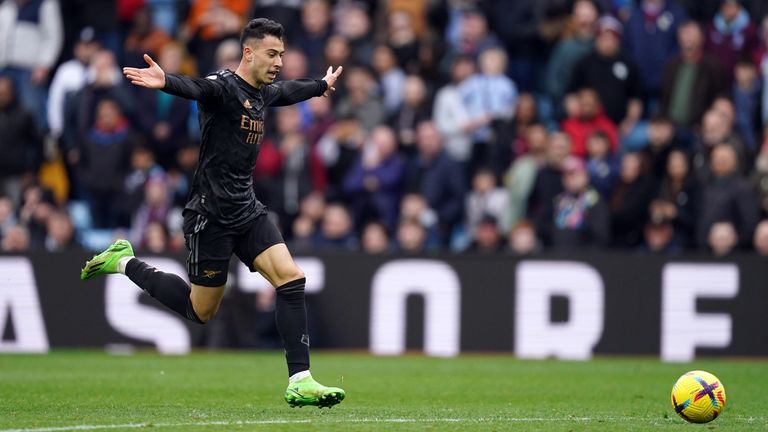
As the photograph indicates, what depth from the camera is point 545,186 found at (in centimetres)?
1717

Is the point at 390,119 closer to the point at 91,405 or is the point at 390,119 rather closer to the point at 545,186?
the point at 545,186

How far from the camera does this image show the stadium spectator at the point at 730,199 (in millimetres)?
15852

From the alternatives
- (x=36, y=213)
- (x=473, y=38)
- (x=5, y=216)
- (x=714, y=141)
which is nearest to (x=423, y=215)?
(x=473, y=38)

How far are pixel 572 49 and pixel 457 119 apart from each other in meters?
1.80

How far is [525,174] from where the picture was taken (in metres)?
17.3

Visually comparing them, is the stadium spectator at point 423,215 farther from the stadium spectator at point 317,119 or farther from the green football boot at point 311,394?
the green football boot at point 311,394

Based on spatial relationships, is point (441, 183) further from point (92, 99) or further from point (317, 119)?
point (92, 99)

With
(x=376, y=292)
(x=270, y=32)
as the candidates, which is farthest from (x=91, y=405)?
(x=376, y=292)

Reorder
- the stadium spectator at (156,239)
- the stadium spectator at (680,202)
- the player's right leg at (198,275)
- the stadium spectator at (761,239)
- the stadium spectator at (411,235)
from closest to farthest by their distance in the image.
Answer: the player's right leg at (198,275)
the stadium spectator at (761,239)
the stadium spectator at (680,202)
the stadium spectator at (411,235)
the stadium spectator at (156,239)

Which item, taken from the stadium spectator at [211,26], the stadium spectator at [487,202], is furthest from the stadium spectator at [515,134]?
the stadium spectator at [211,26]

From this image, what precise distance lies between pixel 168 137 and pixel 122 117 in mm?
703

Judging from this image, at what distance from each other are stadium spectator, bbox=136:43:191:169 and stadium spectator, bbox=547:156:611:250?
5.40 meters

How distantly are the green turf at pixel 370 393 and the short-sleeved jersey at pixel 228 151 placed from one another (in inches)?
53.6

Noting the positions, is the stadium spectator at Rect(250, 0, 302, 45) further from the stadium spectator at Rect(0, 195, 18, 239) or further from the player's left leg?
the player's left leg
